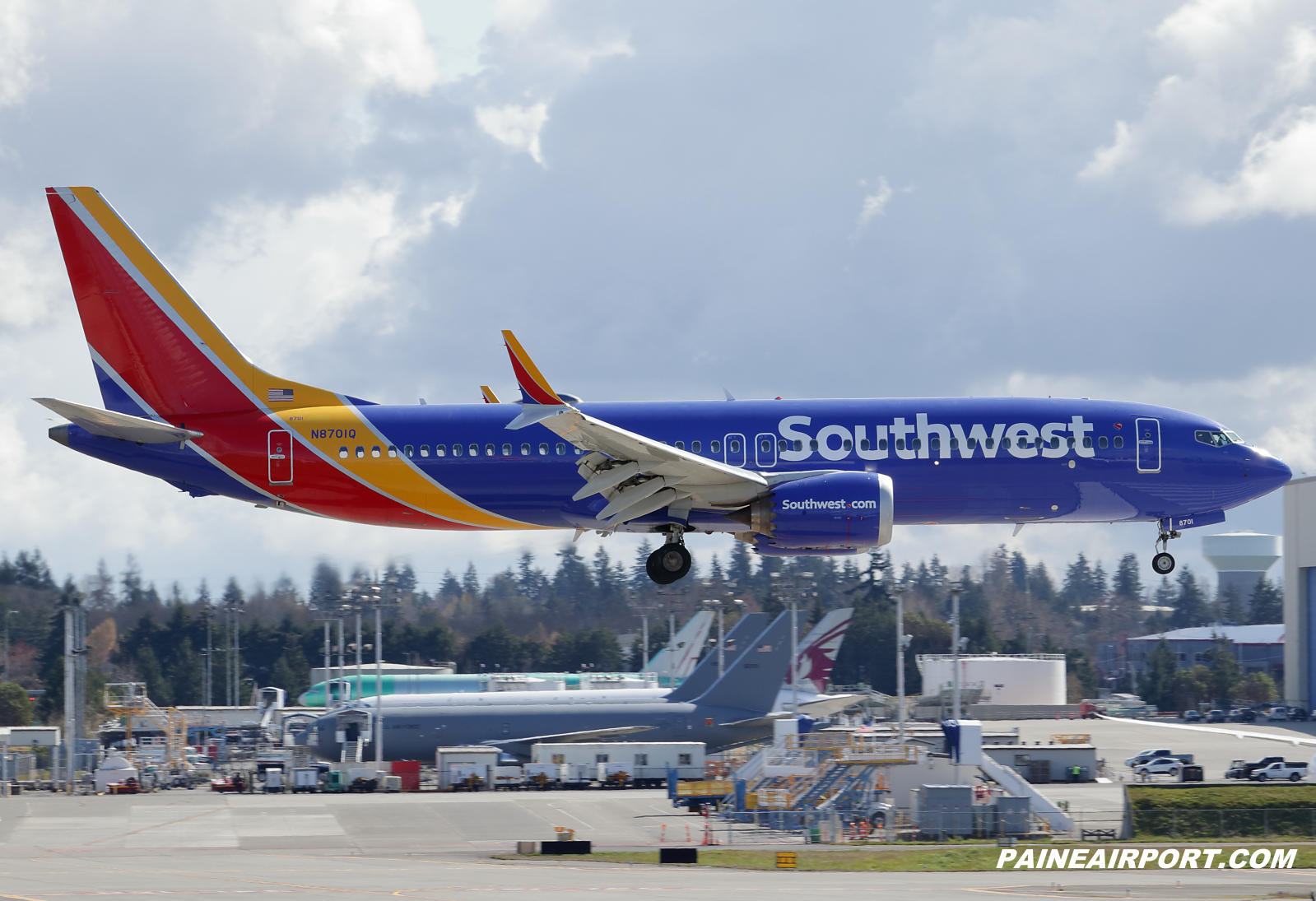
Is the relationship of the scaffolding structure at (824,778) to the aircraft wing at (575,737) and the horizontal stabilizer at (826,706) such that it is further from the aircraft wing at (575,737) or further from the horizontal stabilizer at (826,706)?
the horizontal stabilizer at (826,706)

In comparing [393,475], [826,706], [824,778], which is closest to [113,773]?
[824,778]

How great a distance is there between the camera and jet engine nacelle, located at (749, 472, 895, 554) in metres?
36.3

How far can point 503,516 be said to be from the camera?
38562 millimetres

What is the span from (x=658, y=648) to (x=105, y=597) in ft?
187

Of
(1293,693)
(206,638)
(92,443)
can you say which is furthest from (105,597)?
(1293,693)

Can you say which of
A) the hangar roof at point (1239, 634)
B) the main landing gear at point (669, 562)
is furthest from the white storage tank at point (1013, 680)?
the main landing gear at point (669, 562)

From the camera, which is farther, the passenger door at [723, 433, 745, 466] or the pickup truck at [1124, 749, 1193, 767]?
the pickup truck at [1124, 749, 1193, 767]

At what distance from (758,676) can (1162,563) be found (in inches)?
1311

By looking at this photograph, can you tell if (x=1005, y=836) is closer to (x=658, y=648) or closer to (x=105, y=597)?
(x=105, y=597)

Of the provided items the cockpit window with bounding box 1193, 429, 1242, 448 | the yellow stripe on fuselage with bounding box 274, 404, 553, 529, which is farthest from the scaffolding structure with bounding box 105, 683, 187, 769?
the cockpit window with bounding box 1193, 429, 1242, 448

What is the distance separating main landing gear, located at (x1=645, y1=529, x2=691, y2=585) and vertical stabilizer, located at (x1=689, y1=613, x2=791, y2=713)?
33183 millimetres

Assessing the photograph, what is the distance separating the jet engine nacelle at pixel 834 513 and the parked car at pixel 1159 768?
142ft

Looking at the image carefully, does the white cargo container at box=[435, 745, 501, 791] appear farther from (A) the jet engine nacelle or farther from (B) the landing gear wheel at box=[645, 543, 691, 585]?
(A) the jet engine nacelle

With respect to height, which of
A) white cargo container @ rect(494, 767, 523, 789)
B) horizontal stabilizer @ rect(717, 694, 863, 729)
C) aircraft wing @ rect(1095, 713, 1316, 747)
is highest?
horizontal stabilizer @ rect(717, 694, 863, 729)
